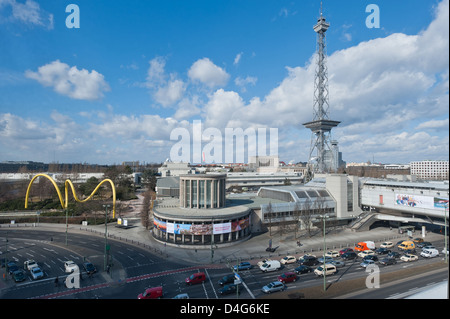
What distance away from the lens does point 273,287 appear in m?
29.2

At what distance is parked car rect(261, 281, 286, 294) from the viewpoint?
28.7m

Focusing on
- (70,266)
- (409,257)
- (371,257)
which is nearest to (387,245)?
(409,257)

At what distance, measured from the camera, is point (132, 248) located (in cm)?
4600

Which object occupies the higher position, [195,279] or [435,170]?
[435,170]

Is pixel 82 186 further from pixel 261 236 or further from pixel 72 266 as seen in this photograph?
pixel 261 236

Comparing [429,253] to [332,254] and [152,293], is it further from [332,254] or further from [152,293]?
[152,293]

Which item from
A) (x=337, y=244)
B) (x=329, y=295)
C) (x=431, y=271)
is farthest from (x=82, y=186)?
Result: (x=431, y=271)

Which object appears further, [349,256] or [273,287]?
[349,256]

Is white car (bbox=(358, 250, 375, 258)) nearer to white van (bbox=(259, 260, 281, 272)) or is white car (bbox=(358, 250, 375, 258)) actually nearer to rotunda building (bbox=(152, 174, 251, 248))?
white van (bbox=(259, 260, 281, 272))

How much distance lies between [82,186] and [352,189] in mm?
93062

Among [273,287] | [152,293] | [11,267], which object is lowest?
[11,267]

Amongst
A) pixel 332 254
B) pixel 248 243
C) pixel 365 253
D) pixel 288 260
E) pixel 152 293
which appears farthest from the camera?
pixel 248 243

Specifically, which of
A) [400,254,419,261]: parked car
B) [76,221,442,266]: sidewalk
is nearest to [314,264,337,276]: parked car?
[76,221,442,266]: sidewalk

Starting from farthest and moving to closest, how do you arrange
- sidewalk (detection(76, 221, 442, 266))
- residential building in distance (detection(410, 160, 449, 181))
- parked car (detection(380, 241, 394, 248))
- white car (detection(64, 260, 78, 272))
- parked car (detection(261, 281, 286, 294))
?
parked car (detection(380, 241, 394, 248)) < sidewalk (detection(76, 221, 442, 266)) < white car (detection(64, 260, 78, 272)) < parked car (detection(261, 281, 286, 294)) < residential building in distance (detection(410, 160, 449, 181))
